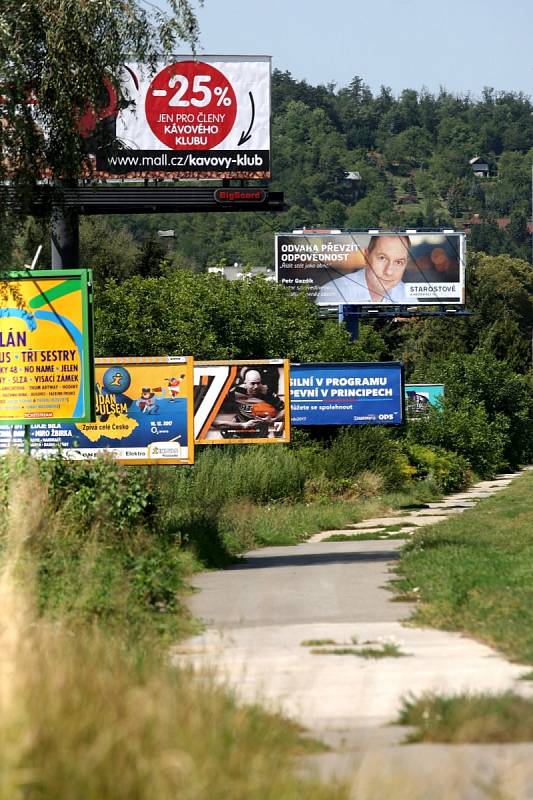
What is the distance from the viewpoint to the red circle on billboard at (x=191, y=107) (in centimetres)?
3025

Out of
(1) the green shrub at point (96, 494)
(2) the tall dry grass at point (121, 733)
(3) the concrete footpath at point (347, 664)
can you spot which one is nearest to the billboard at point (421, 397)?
(1) the green shrub at point (96, 494)

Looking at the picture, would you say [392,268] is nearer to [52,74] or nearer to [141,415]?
[141,415]

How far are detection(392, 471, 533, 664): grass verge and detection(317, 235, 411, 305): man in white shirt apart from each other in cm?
4797

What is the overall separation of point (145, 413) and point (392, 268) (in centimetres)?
4738

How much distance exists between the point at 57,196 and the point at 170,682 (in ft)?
38.6

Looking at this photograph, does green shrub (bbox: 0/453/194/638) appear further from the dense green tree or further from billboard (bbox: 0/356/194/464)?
billboard (bbox: 0/356/194/464)

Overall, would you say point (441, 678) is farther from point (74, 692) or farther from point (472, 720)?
point (74, 692)

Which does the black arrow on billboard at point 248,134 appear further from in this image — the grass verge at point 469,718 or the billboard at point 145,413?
the grass verge at point 469,718

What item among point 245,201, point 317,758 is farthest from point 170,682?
point 245,201

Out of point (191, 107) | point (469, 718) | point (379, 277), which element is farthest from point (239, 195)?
point (379, 277)

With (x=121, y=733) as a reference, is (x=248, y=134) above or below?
above

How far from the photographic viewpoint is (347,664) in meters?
9.23

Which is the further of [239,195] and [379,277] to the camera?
[379,277]

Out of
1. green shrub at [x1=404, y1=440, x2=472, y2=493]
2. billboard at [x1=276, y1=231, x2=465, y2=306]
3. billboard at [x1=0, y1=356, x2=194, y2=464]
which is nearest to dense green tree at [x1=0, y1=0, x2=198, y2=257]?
billboard at [x1=0, y1=356, x2=194, y2=464]
